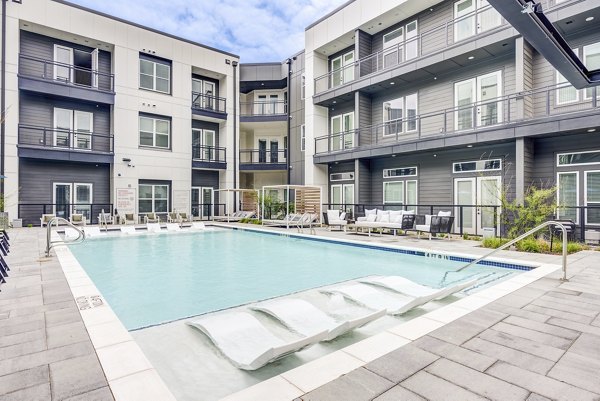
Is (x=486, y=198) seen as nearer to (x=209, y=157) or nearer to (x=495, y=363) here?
(x=495, y=363)

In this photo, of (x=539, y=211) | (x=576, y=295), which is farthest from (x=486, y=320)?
(x=539, y=211)

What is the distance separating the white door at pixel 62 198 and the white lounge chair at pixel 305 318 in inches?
568

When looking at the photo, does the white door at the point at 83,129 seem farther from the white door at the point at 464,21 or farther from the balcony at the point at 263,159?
the white door at the point at 464,21

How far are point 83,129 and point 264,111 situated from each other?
963cm

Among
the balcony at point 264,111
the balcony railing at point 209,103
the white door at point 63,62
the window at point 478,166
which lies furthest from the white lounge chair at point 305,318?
the balcony railing at point 209,103

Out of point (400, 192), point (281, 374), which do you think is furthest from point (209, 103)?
point (281, 374)

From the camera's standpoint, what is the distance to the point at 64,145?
1481 centimetres

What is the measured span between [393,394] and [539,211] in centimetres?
840

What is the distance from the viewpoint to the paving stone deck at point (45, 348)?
204cm

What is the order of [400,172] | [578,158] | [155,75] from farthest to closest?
[155,75] < [400,172] < [578,158]

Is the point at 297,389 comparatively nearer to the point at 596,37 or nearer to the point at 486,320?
the point at 486,320

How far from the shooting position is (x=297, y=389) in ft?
6.64

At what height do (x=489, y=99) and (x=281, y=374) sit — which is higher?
(x=489, y=99)

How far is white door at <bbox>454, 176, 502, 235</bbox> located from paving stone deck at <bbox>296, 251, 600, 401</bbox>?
7809 millimetres
